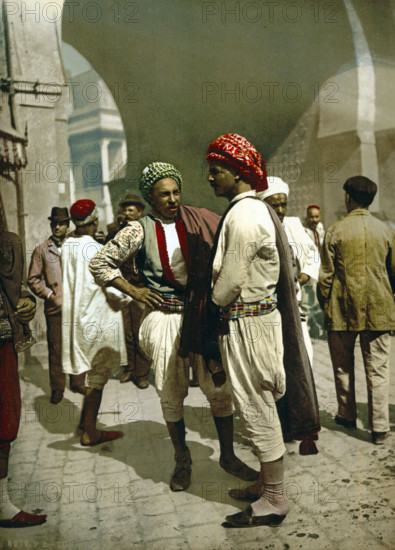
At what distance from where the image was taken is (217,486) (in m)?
3.15

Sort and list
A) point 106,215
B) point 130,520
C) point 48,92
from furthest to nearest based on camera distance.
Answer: point 106,215, point 48,92, point 130,520

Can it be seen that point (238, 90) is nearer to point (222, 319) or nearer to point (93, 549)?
point (222, 319)

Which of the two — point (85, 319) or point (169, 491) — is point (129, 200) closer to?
point (85, 319)

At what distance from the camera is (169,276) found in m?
3.06

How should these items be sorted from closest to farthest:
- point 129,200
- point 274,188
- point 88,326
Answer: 1. point 274,188
2. point 88,326
3. point 129,200

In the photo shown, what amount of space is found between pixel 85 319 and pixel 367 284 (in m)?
2.20

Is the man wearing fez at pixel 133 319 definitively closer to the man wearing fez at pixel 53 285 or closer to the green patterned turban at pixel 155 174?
the man wearing fez at pixel 53 285

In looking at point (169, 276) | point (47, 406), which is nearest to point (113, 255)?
point (169, 276)

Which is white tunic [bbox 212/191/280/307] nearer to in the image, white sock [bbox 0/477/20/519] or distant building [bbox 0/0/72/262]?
distant building [bbox 0/0/72/262]

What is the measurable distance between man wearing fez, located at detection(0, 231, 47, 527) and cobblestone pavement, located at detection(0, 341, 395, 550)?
13 cm

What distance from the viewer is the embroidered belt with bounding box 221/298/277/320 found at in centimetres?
274

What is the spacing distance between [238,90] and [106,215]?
152 centimetres

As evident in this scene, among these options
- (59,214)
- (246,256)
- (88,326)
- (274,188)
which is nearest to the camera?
(246,256)

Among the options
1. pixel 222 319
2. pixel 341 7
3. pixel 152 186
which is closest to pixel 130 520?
pixel 222 319
